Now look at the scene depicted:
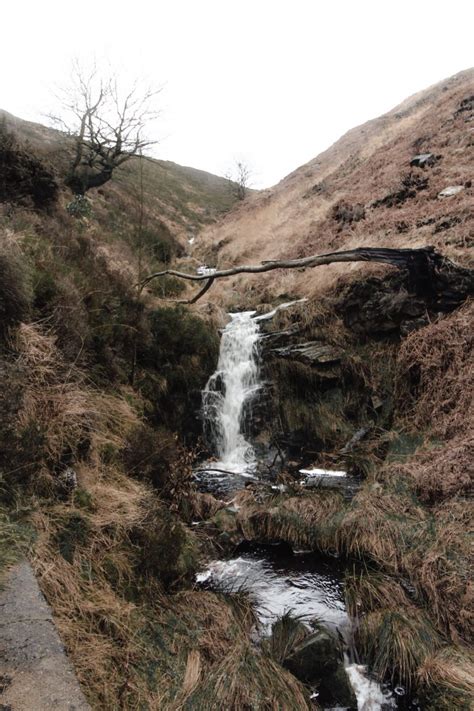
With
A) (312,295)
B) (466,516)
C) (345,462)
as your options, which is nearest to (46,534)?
(466,516)

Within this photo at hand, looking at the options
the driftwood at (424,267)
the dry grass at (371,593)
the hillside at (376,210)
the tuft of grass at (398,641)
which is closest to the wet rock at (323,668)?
the tuft of grass at (398,641)

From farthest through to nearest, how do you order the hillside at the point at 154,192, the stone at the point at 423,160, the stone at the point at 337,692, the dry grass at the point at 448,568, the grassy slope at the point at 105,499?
the hillside at the point at 154,192 → the stone at the point at 423,160 → the dry grass at the point at 448,568 → the stone at the point at 337,692 → the grassy slope at the point at 105,499

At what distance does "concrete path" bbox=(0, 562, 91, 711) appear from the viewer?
1.37 meters

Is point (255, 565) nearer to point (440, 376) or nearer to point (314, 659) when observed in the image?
point (314, 659)

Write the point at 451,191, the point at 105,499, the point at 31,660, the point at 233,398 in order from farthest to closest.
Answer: the point at 451,191 < the point at 233,398 < the point at 105,499 < the point at 31,660

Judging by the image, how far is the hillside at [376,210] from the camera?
8.96 metres

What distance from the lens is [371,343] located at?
735cm

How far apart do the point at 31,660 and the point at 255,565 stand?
3.02m

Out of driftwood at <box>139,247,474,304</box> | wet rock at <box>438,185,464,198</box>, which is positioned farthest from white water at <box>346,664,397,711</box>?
wet rock at <box>438,185,464,198</box>

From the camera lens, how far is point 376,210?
1202 cm

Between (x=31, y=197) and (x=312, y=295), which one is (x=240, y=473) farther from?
(x=31, y=197)

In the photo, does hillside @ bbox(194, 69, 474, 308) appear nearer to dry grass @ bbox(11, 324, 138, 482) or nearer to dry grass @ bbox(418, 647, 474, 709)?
dry grass @ bbox(11, 324, 138, 482)

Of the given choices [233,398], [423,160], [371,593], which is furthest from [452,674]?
[423,160]

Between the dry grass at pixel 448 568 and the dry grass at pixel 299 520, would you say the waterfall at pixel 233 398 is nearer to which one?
the dry grass at pixel 299 520
